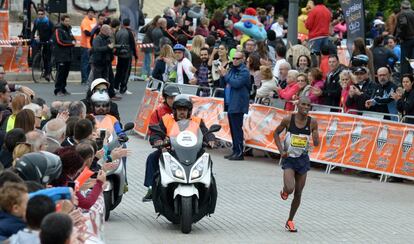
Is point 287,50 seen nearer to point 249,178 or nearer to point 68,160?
point 249,178

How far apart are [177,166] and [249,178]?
16.3 ft

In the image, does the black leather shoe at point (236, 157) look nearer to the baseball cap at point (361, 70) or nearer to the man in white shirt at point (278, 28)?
the baseball cap at point (361, 70)

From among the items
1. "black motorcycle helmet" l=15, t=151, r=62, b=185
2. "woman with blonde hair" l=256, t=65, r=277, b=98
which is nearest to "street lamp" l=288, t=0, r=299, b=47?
"woman with blonde hair" l=256, t=65, r=277, b=98

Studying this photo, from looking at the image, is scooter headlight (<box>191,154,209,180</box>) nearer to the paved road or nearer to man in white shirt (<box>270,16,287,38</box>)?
the paved road

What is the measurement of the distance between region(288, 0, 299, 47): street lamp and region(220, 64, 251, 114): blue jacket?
161 inches

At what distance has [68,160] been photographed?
970 cm

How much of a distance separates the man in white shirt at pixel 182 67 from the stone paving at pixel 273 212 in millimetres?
3245

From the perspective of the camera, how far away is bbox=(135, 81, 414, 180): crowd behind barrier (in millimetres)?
18562

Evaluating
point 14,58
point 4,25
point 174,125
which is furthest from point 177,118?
point 4,25

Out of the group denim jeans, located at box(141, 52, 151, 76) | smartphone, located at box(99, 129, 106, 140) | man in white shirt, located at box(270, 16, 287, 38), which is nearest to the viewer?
smartphone, located at box(99, 129, 106, 140)

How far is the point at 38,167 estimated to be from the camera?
8.68m

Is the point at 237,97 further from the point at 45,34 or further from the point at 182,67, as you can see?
the point at 45,34

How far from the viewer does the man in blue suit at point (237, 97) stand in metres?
19.6

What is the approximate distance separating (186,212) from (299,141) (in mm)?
1620
